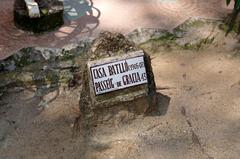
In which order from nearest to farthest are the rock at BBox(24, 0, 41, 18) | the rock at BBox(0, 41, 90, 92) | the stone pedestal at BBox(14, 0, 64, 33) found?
the rock at BBox(0, 41, 90, 92), the rock at BBox(24, 0, 41, 18), the stone pedestal at BBox(14, 0, 64, 33)

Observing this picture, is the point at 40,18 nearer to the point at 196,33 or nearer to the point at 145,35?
the point at 145,35

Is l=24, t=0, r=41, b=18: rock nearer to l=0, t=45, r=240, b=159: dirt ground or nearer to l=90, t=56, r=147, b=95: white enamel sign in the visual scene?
l=0, t=45, r=240, b=159: dirt ground

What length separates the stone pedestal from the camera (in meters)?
4.31

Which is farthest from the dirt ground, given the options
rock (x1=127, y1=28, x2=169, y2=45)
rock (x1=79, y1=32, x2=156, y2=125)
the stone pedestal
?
the stone pedestal

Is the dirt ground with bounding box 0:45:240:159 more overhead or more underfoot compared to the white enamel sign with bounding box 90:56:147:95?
more underfoot

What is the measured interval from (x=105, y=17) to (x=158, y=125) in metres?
1.72

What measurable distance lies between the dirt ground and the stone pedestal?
817 mm

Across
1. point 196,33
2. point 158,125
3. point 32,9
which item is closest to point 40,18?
point 32,9

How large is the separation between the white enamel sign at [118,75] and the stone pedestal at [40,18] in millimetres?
1421

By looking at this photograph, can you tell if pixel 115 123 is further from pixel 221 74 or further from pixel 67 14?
pixel 67 14

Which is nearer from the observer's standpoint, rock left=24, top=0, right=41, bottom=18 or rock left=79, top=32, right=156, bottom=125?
rock left=79, top=32, right=156, bottom=125

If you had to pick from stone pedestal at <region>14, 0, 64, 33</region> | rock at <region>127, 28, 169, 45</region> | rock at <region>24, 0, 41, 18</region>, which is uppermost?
rock at <region>24, 0, 41, 18</region>

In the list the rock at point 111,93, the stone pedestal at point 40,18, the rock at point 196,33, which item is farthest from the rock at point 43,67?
the rock at point 196,33

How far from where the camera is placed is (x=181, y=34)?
14.3 feet
